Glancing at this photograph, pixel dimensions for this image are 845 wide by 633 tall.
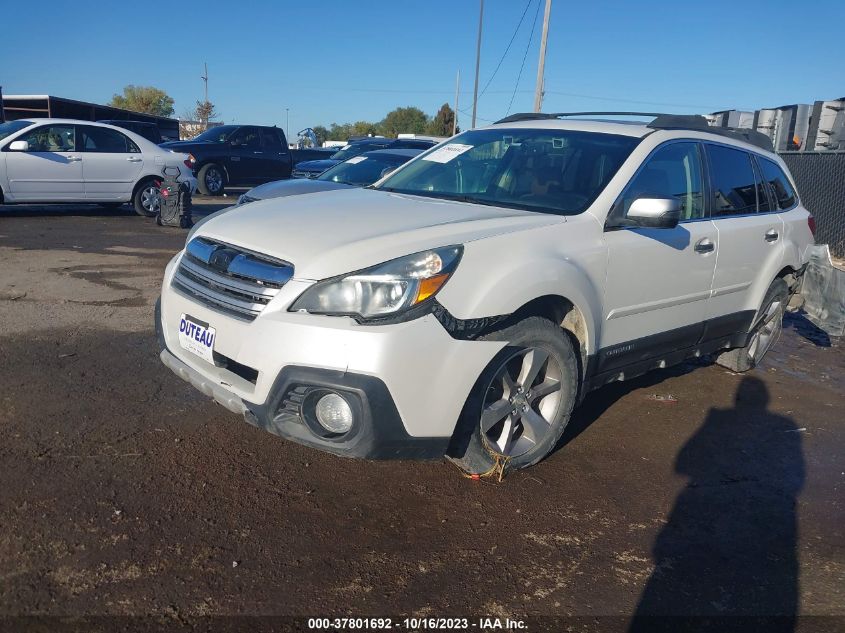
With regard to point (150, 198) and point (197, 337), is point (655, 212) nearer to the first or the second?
point (197, 337)

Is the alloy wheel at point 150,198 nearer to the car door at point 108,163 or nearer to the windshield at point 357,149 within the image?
the car door at point 108,163

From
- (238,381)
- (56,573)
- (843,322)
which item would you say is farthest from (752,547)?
(843,322)

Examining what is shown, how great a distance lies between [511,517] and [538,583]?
20.0 inches

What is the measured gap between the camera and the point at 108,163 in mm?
12625

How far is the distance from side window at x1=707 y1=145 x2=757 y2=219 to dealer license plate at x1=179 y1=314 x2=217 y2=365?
3.29 m

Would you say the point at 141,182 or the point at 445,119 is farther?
the point at 445,119

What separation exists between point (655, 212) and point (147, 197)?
11.4 metres

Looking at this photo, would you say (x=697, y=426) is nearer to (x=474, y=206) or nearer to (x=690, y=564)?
(x=690, y=564)

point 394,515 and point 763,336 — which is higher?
point 763,336

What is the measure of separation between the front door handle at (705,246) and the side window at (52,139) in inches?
440

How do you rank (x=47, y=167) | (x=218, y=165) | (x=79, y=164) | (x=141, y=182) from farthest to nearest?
1. (x=218, y=165)
2. (x=141, y=182)
3. (x=79, y=164)
4. (x=47, y=167)

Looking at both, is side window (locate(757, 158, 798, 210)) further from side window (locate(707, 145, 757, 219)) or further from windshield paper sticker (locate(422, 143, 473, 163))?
windshield paper sticker (locate(422, 143, 473, 163))

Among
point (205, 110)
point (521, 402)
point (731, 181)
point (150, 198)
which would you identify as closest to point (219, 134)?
point (150, 198)

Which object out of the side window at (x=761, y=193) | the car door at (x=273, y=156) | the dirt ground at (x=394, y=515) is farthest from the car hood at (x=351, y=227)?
the car door at (x=273, y=156)
